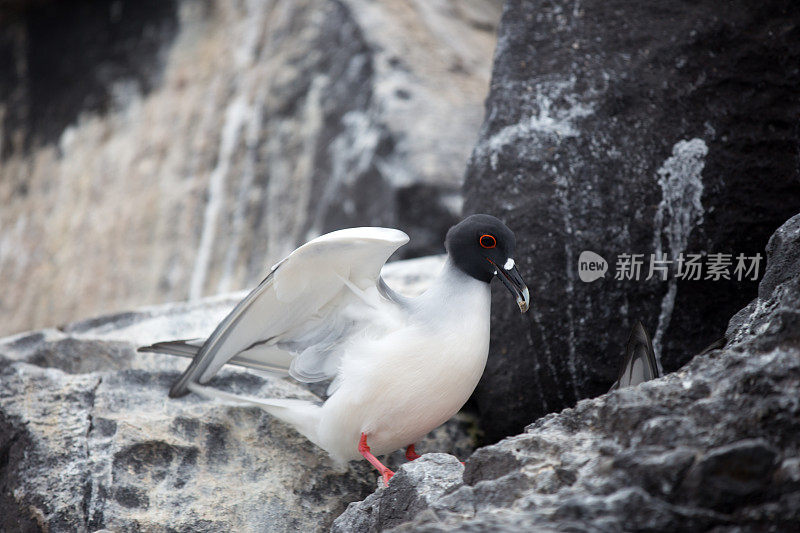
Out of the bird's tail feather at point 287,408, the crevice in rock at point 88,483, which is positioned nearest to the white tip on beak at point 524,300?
the bird's tail feather at point 287,408

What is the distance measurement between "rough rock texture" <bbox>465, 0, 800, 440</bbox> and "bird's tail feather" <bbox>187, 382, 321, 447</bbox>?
99 centimetres

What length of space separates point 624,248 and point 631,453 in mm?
2078

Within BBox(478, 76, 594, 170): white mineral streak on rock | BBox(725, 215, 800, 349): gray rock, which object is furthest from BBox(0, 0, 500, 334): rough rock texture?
BBox(725, 215, 800, 349): gray rock

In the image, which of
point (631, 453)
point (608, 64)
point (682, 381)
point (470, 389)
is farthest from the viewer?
point (608, 64)

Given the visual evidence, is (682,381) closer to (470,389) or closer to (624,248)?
(470,389)

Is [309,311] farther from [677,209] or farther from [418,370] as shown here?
[677,209]

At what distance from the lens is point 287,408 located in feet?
13.1

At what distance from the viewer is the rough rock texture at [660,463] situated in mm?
2049

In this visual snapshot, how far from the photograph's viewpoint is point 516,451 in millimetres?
2688

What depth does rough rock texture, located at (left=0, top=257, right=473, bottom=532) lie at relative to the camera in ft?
11.9

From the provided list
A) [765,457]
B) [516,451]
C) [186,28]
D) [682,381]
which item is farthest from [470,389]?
[186,28]

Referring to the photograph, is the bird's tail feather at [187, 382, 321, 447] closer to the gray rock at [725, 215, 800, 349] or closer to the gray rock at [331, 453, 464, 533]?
the gray rock at [331, 453, 464, 533]

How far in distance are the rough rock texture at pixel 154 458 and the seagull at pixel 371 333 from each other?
0.18 meters
